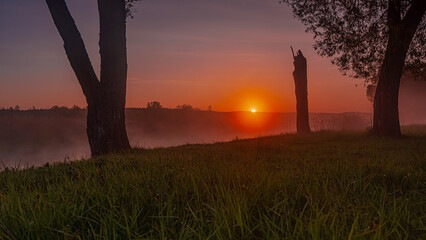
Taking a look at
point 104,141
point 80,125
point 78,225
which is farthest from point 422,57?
point 80,125

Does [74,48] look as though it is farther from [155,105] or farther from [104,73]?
[155,105]

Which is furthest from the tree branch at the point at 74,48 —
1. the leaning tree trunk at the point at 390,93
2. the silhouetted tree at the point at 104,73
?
the leaning tree trunk at the point at 390,93

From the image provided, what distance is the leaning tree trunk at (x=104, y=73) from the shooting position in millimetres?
9172

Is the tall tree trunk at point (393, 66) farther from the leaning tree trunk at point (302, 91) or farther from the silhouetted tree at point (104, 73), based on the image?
the silhouetted tree at point (104, 73)

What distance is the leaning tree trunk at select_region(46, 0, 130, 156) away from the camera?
30.1ft

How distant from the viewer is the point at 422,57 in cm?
1386

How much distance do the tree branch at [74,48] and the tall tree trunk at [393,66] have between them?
1197 centimetres

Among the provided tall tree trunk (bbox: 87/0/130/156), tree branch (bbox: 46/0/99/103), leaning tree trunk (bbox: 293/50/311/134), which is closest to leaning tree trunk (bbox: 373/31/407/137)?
leaning tree trunk (bbox: 293/50/311/134)

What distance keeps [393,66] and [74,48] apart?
12961 mm

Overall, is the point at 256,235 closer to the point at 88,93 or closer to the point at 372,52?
the point at 88,93

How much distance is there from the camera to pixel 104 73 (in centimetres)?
948

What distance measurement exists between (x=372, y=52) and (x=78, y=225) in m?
15.9

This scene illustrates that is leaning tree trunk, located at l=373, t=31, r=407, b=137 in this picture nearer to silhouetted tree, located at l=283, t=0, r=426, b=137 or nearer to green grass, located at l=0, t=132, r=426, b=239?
silhouetted tree, located at l=283, t=0, r=426, b=137

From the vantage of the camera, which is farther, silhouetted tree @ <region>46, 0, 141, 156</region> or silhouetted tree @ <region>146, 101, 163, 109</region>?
silhouetted tree @ <region>146, 101, 163, 109</region>
